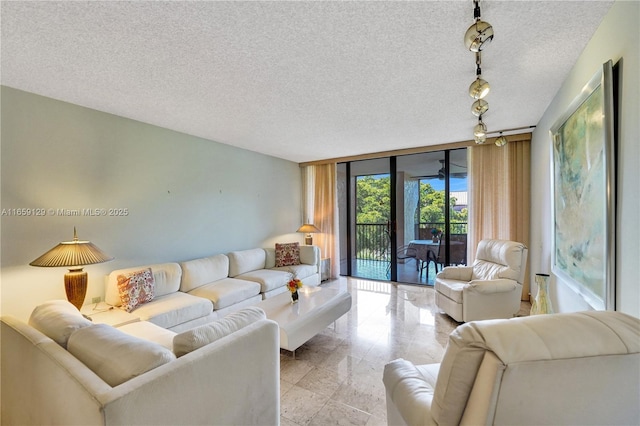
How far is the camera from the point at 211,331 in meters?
1.42

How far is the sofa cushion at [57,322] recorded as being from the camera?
136cm

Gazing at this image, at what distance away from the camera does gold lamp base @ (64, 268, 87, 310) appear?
2252 mm

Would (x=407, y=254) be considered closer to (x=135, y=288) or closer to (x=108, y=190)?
(x=135, y=288)

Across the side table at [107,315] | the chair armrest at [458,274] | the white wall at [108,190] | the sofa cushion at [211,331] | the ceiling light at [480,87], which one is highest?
the ceiling light at [480,87]

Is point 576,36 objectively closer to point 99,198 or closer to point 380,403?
point 380,403

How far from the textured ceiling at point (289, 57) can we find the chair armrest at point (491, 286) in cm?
192

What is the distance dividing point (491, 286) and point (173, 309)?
3.36 metres

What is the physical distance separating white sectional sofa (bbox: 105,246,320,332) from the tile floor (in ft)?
3.28

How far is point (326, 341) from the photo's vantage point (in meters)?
2.78

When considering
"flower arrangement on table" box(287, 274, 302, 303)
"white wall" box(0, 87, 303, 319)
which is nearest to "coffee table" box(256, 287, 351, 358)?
"flower arrangement on table" box(287, 274, 302, 303)

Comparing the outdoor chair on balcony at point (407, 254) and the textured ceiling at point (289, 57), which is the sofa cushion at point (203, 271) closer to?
the textured ceiling at point (289, 57)

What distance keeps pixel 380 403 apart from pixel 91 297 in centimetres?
296

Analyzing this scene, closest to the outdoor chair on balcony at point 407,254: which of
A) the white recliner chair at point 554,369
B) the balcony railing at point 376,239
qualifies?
the balcony railing at point 376,239

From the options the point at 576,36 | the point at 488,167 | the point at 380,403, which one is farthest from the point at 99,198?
the point at 488,167
